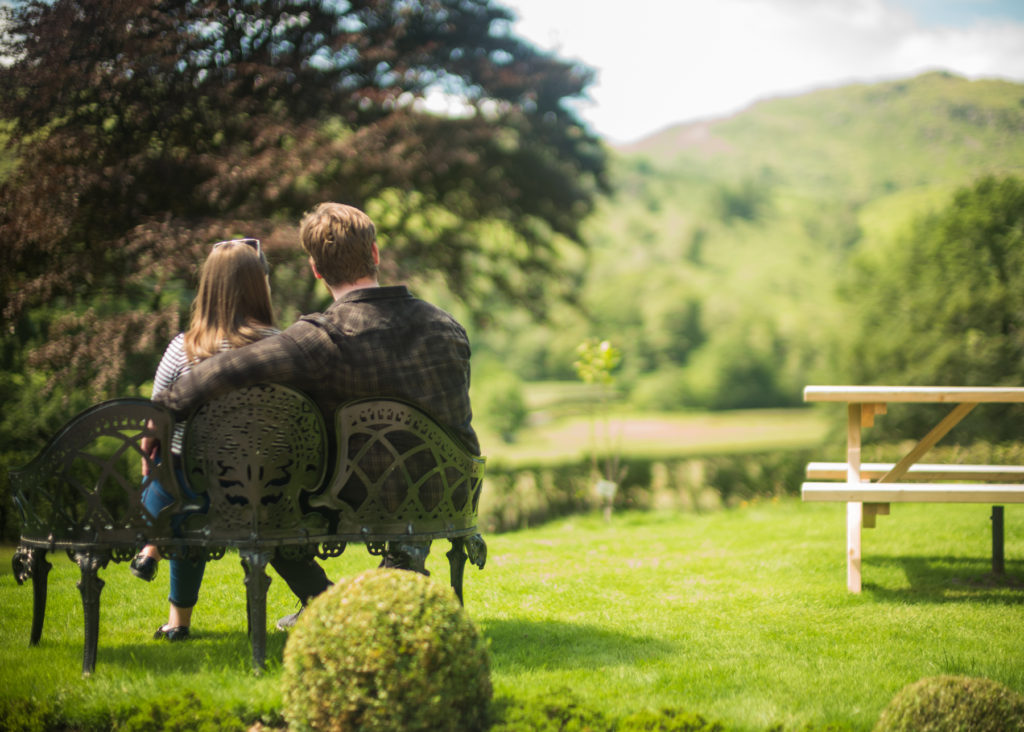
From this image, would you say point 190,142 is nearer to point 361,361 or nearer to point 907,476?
point 361,361

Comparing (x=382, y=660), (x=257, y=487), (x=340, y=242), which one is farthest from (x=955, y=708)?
(x=340, y=242)

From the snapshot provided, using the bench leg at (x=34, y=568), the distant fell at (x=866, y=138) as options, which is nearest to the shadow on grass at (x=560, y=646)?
the bench leg at (x=34, y=568)

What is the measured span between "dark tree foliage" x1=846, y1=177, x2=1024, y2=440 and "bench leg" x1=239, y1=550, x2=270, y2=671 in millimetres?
21133

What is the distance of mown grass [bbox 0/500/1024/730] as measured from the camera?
113 inches

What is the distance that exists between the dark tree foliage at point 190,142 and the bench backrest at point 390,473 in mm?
4963

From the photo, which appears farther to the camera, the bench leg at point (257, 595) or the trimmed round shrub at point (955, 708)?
the bench leg at point (257, 595)

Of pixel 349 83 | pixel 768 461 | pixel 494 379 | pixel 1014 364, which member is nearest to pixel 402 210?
pixel 349 83

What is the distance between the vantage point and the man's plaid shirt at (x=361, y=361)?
2.90 m

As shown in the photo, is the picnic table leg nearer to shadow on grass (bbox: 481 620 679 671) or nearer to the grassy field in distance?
shadow on grass (bbox: 481 620 679 671)

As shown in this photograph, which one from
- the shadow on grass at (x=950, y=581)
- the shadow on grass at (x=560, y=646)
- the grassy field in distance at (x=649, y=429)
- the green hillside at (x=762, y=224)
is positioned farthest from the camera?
the green hillside at (x=762, y=224)

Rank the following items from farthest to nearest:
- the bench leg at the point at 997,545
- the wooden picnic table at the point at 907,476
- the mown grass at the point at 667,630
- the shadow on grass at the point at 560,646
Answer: the bench leg at the point at 997,545 < the wooden picnic table at the point at 907,476 < the shadow on grass at the point at 560,646 < the mown grass at the point at 667,630

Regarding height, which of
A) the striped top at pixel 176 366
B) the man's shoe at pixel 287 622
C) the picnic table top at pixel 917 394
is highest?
the striped top at pixel 176 366

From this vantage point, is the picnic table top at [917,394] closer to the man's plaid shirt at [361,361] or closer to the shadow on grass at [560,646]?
the shadow on grass at [560,646]

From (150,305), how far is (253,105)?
2497 mm
